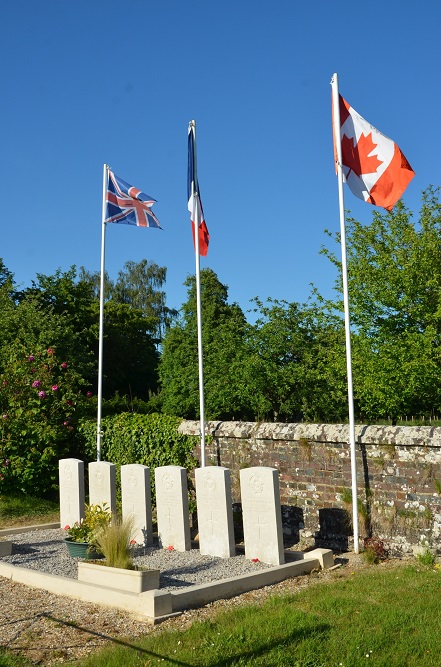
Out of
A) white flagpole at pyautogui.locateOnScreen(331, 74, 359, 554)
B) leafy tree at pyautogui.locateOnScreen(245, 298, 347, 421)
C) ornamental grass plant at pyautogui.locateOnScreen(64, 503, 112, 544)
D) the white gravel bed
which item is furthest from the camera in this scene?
leafy tree at pyautogui.locateOnScreen(245, 298, 347, 421)

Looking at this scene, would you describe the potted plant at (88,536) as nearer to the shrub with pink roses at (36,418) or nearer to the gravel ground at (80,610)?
the gravel ground at (80,610)

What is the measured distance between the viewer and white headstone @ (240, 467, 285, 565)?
8742mm

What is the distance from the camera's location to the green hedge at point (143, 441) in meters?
12.3

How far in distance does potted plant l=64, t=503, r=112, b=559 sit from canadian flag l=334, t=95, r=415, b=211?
19.0 feet

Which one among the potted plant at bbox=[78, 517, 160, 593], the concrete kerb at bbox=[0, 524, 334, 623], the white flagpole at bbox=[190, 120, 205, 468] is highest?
the white flagpole at bbox=[190, 120, 205, 468]

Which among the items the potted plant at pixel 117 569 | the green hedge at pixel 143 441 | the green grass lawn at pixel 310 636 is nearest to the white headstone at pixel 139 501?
the green hedge at pixel 143 441

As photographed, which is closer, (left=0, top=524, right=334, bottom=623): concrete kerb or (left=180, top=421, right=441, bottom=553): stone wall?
(left=0, top=524, right=334, bottom=623): concrete kerb

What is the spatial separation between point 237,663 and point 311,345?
16.9 meters

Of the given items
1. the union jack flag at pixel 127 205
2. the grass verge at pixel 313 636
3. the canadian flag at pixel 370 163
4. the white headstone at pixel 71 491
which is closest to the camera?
the grass verge at pixel 313 636

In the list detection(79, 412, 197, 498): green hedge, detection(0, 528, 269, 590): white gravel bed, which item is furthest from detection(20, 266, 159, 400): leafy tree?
detection(0, 528, 269, 590): white gravel bed

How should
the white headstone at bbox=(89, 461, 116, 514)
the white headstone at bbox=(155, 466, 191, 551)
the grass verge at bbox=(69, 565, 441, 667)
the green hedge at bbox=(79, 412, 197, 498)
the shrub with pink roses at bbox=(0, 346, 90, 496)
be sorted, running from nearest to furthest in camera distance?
the grass verge at bbox=(69, 565, 441, 667) → the white headstone at bbox=(155, 466, 191, 551) → the white headstone at bbox=(89, 461, 116, 514) → the green hedge at bbox=(79, 412, 197, 498) → the shrub with pink roses at bbox=(0, 346, 90, 496)

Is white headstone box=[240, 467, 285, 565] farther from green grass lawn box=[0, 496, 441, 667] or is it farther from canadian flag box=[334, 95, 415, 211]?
canadian flag box=[334, 95, 415, 211]

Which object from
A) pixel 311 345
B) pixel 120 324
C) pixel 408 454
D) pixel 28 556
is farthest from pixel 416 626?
pixel 120 324

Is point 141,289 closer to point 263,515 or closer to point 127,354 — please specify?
point 127,354
